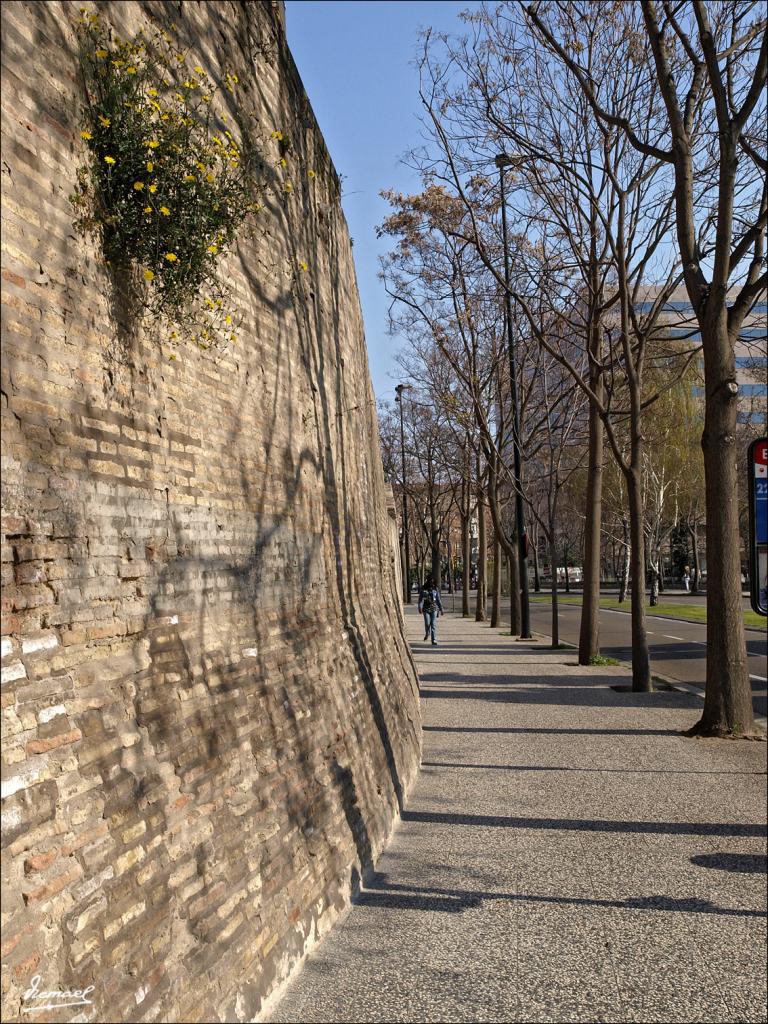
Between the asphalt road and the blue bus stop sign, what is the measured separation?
355 inches

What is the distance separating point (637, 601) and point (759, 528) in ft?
34.4

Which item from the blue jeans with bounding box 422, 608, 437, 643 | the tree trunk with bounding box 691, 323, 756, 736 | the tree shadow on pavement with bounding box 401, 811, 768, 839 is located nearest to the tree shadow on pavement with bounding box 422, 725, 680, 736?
the tree trunk with bounding box 691, 323, 756, 736

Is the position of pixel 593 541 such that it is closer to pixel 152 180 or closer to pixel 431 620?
pixel 431 620

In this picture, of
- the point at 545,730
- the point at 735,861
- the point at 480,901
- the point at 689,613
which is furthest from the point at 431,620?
the point at 480,901

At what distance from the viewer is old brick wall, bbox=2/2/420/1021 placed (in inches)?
120

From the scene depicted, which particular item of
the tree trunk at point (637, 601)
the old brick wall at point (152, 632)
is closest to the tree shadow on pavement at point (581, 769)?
the old brick wall at point (152, 632)

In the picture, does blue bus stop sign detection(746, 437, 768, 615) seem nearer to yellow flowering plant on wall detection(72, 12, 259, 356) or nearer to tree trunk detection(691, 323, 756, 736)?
yellow flowering plant on wall detection(72, 12, 259, 356)

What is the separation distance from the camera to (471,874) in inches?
244

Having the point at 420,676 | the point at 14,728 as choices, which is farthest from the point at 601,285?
the point at 14,728

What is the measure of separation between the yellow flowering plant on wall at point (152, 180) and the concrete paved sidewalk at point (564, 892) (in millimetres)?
3357

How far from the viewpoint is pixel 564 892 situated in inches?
231

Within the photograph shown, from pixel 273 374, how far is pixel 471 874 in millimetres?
3617

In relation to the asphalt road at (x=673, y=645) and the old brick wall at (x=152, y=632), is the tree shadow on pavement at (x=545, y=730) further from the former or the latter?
the old brick wall at (x=152, y=632)

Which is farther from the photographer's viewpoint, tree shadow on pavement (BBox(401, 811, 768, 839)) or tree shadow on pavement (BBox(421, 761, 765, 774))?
tree shadow on pavement (BBox(421, 761, 765, 774))
